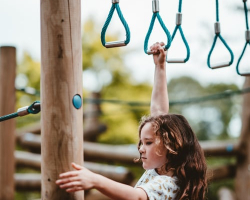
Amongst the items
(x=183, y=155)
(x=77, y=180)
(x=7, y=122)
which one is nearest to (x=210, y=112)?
(x=7, y=122)

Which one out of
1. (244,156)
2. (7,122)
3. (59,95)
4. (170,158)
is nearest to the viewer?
(59,95)

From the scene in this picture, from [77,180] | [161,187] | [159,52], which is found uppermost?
[159,52]

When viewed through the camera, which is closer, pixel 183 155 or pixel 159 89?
pixel 183 155

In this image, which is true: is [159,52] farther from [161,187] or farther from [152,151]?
[161,187]

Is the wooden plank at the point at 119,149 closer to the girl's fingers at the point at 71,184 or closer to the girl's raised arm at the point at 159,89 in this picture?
the girl's raised arm at the point at 159,89

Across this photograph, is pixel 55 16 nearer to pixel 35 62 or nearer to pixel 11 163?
pixel 11 163

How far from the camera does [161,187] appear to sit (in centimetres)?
132

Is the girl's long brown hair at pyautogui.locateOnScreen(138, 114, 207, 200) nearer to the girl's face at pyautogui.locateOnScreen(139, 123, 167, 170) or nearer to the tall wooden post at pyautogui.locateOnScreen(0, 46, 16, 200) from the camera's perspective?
the girl's face at pyautogui.locateOnScreen(139, 123, 167, 170)

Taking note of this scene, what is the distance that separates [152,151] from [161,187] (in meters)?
0.14

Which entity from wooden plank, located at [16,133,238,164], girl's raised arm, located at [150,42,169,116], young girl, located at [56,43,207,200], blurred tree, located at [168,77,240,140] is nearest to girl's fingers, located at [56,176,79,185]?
young girl, located at [56,43,207,200]

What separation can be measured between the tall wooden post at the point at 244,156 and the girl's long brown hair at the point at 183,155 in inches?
91.3

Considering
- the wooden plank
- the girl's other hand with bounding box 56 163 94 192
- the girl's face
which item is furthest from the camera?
the wooden plank

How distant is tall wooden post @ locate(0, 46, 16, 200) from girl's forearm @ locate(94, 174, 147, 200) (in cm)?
202

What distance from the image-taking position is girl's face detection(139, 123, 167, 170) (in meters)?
1.40
